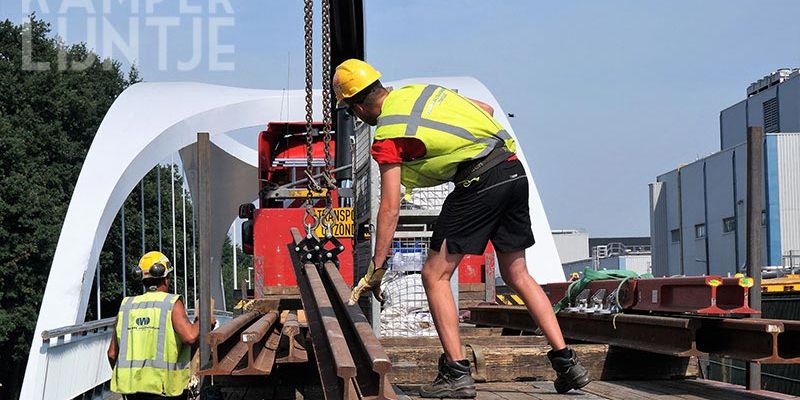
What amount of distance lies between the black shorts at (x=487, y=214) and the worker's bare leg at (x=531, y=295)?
6cm

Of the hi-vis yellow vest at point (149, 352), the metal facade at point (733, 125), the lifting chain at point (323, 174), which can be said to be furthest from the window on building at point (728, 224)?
the hi-vis yellow vest at point (149, 352)

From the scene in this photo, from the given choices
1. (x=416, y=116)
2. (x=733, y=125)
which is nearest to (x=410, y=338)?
(x=416, y=116)

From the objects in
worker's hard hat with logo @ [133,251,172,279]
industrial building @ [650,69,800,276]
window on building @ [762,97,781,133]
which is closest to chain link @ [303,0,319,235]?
worker's hard hat with logo @ [133,251,172,279]

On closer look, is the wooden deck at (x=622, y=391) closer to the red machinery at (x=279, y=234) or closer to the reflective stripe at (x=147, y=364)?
the reflective stripe at (x=147, y=364)

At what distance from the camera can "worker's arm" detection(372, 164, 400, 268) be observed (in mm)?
4891

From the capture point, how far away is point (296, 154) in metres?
17.7

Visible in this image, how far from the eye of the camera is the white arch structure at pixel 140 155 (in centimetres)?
2422

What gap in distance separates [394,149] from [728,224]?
44.6 m

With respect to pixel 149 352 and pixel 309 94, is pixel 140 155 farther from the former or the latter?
pixel 149 352

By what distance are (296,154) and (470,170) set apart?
12.7m

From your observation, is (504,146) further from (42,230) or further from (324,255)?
(42,230)

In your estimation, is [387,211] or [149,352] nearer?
[387,211]

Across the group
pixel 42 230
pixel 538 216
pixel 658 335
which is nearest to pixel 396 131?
pixel 658 335

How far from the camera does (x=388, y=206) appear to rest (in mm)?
4891
